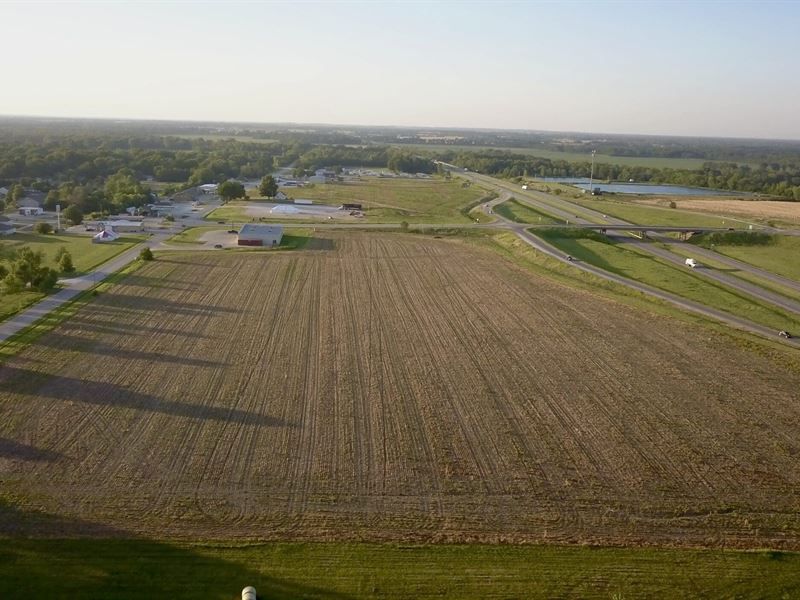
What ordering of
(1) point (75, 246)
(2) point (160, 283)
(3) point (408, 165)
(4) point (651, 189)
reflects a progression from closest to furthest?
(2) point (160, 283) → (1) point (75, 246) → (4) point (651, 189) → (3) point (408, 165)

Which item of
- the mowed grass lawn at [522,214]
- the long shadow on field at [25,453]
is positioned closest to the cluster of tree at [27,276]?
the long shadow on field at [25,453]

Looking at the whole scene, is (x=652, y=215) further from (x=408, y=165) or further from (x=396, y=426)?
(x=408, y=165)

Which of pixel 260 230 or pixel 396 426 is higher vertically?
pixel 260 230

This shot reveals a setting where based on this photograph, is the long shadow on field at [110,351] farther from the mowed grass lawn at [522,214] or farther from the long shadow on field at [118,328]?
the mowed grass lawn at [522,214]

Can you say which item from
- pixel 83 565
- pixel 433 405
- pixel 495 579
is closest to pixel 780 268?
pixel 433 405

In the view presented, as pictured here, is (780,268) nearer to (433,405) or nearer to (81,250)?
(433,405)

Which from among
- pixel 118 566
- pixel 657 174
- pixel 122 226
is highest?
pixel 657 174

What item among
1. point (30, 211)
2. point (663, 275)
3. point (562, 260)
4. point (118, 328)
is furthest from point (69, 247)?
point (663, 275)
